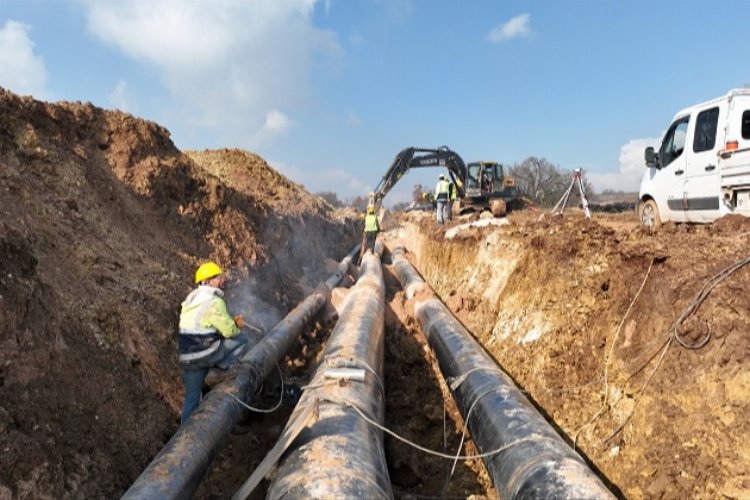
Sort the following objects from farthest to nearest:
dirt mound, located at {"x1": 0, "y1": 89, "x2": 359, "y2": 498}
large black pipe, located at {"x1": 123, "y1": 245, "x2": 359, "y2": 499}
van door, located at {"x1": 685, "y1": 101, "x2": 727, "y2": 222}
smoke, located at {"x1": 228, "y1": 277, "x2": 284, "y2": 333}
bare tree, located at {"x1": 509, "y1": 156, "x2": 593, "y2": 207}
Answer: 1. bare tree, located at {"x1": 509, "y1": 156, "x2": 593, "y2": 207}
2. smoke, located at {"x1": 228, "y1": 277, "x2": 284, "y2": 333}
3. van door, located at {"x1": 685, "y1": 101, "x2": 727, "y2": 222}
4. dirt mound, located at {"x1": 0, "y1": 89, "x2": 359, "y2": 498}
5. large black pipe, located at {"x1": 123, "y1": 245, "x2": 359, "y2": 499}

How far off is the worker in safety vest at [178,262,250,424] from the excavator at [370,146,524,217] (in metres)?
17.4

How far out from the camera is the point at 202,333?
498 cm

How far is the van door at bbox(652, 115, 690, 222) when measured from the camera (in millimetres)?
8562

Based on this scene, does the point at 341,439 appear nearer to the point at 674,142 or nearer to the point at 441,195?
the point at 674,142

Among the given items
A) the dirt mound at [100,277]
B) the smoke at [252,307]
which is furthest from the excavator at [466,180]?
the smoke at [252,307]

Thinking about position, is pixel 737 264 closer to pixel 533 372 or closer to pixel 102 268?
pixel 533 372

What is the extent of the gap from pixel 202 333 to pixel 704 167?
812 centimetres

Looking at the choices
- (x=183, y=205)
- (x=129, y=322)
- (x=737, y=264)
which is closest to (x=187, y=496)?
(x=129, y=322)

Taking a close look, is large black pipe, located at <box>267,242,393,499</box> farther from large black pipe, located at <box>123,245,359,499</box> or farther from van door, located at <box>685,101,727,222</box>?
van door, located at <box>685,101,727,222</box>

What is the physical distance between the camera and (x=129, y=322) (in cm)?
593

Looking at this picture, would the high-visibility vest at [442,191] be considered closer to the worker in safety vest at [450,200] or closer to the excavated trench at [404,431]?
the worker in safety vest at [450,200]

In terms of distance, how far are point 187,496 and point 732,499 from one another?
383 centimetres

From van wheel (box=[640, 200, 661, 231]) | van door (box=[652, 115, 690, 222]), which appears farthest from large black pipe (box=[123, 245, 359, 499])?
van wheel (box=[640, 200, 661, 231])

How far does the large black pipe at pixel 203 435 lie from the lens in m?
3.42
